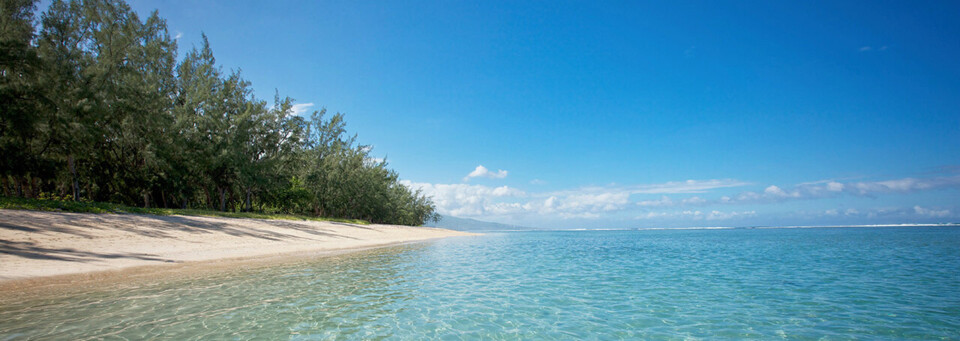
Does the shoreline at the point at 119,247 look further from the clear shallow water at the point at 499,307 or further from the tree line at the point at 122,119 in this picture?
the tree line at the point at 122,119

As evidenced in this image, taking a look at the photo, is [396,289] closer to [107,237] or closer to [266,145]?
[107,237]

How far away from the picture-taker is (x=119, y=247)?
754 inches

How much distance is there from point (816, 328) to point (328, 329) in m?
10.6

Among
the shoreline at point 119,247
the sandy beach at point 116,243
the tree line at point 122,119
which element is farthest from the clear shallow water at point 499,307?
the tree line at point 122,119

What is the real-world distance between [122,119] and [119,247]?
965 inches

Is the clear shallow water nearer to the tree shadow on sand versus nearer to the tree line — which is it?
the tree shadow on sand

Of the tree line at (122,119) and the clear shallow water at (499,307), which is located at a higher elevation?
the tree line at (122,119)

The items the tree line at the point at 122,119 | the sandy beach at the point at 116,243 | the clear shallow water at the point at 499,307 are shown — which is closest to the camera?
the clear shallow water at the point at 499,307

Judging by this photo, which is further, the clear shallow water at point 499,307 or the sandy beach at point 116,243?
the sandy beach at point 116,243

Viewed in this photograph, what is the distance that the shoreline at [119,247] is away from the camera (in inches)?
559

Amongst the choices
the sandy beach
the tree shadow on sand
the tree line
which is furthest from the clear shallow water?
the tree line

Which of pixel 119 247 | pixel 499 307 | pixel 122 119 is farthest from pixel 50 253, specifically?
pixel 122 119

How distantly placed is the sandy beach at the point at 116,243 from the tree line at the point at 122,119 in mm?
11266

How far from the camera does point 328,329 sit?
8664 millimetres
